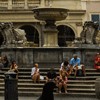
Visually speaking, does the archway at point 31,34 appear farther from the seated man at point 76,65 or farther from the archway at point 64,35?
the seated man at point 76,65

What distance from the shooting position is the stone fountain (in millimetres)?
25828

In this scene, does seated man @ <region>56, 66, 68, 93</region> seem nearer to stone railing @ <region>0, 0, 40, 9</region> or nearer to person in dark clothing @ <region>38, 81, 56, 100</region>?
person in dark clothing @ <region>38, 81, 56, 100</region>

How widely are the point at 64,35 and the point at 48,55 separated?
76.4 ft

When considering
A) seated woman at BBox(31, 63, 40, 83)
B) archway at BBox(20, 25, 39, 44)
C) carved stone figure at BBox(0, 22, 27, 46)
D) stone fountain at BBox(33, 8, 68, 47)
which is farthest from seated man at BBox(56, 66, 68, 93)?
archway at BBox(20, 25, 39, 44)

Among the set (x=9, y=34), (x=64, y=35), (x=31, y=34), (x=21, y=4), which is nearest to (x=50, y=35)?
(x=9, y=34)

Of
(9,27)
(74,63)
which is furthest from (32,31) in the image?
(74,63)

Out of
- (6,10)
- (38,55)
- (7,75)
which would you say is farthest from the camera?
(6,10)

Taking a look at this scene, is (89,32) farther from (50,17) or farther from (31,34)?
(31,34)

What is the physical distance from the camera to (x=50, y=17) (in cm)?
2611

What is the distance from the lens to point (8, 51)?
25.2 meters

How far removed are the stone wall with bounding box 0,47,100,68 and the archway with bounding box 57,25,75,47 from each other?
2253 centimetres

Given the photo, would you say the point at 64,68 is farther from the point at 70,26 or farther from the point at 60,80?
the point at 70,26

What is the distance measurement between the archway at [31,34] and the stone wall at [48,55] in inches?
906

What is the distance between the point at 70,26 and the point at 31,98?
2975cm
